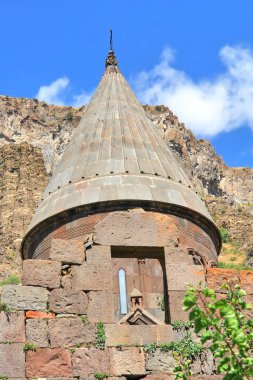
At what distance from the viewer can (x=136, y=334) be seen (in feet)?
21.8

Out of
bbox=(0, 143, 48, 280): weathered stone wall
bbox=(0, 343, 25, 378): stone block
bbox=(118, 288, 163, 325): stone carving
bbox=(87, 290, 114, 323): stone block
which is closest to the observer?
bbox=(0, 343, 25, 378): stone block

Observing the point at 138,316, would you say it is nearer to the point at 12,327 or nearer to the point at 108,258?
the point at 108,258

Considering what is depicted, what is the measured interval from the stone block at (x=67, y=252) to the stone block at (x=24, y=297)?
1.23 ft

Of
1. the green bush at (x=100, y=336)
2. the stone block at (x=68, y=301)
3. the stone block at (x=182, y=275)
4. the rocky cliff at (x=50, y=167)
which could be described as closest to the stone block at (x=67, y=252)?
the stone block at (x=68, y=301)

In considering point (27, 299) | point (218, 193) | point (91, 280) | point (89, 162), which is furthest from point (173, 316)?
point (218, 193)

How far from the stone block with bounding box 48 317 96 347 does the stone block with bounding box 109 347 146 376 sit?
226 mm

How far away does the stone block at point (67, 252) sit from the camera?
705 centimetres

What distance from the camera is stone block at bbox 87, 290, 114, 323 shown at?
6695 millimetres

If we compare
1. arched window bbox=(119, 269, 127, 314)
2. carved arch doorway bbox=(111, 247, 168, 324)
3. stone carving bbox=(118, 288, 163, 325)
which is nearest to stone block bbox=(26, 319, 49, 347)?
stone carving bbox=(118, 288, 163, 325)

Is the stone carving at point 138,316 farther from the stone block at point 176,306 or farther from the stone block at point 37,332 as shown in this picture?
the stone block at point 37,332

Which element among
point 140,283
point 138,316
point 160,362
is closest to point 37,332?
point 160,362

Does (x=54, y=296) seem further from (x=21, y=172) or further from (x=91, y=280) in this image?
(x=21, y=172)

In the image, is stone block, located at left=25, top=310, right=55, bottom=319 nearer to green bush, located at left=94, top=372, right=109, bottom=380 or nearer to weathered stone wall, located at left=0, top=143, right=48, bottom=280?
green bush, located at left=94, top=372, right=109, bottom=380

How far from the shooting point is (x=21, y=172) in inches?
2292
